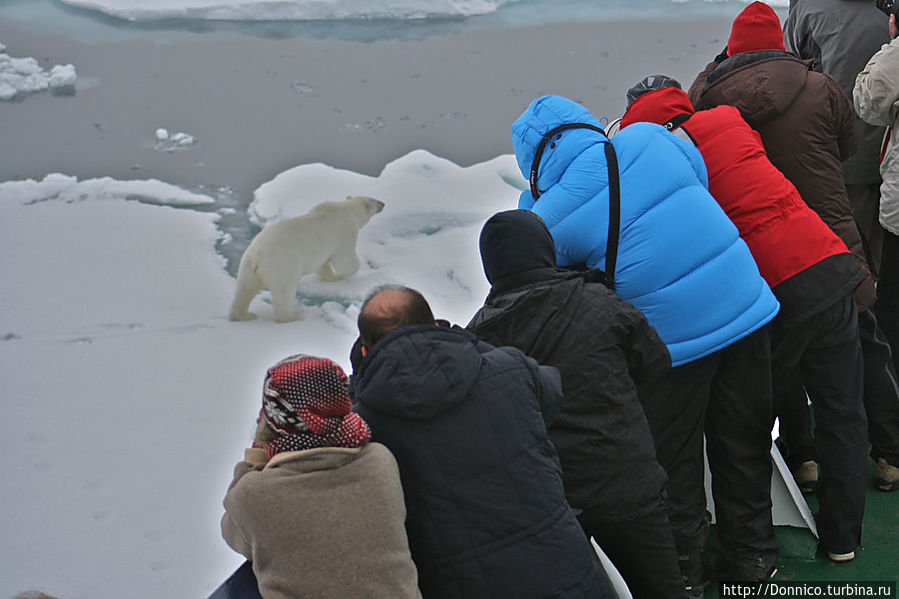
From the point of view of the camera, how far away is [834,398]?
212 centimetres

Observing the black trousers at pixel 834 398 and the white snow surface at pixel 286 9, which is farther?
the white snow surface at pixel 286 9

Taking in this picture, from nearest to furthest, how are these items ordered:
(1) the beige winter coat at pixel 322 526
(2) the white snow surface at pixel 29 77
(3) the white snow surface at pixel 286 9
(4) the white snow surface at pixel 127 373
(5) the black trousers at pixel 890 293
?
(1) the beige winter coat at pixel 322 526 < (4) the white snow surface at pixel 127 373 < (2) the white snow surface at pixel 29 77 < (3) the white snow surface at pixel 286 9 < (5) the black trousers at pixel 890 293

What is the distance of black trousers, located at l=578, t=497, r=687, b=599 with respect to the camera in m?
1.68

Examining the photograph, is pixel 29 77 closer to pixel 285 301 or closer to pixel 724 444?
pixel 285 301

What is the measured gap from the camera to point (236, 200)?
2.30m

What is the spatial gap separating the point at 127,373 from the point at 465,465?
112cm

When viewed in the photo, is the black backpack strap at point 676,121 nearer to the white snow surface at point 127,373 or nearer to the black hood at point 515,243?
the black hood at point 515,243

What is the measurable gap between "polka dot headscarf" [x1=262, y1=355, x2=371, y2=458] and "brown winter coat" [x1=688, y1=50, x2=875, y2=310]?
149cm

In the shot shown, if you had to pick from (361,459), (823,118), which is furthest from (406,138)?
(361,459)

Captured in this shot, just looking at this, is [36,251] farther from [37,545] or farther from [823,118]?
[823,118]

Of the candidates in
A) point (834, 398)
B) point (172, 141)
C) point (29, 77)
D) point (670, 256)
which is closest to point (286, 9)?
point (172, 141)

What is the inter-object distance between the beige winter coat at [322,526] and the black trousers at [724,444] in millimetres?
974

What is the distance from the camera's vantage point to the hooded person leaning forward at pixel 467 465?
127 centimetres

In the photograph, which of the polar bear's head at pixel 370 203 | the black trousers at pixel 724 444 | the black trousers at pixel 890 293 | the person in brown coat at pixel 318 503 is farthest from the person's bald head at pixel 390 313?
the black trousers at pixel 890 293
